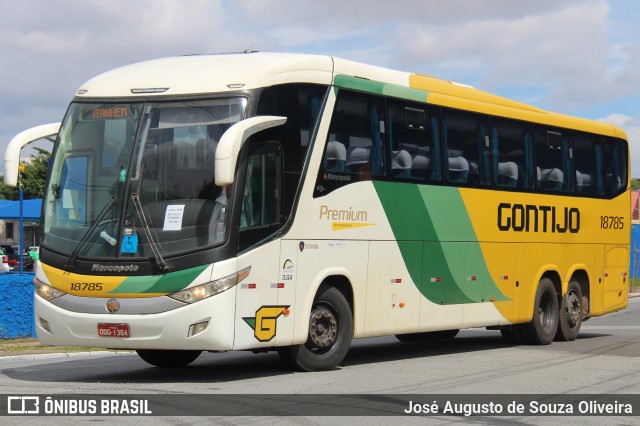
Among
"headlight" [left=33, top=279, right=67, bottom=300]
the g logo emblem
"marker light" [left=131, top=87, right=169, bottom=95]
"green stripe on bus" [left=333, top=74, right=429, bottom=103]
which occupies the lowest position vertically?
the g logo emblem

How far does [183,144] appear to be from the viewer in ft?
41.8

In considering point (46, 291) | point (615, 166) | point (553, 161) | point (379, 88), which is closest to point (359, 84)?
point (379, 88)

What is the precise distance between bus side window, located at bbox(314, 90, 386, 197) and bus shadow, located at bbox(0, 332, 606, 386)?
8.20 ft

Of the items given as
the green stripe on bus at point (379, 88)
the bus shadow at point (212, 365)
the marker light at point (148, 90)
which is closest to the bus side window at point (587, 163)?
the bus shadow at point (212, 365)

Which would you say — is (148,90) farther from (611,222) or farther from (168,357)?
(611,222)

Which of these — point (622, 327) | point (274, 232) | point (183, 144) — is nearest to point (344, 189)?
point (274, 232)

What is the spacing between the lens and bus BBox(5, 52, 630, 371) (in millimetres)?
12484

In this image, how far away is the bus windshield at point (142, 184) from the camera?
41.1ft

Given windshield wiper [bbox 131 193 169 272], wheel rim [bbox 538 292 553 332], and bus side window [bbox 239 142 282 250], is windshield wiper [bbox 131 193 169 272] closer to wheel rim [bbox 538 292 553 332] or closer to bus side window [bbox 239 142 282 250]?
bus side window [bbox 239 142 282 250]

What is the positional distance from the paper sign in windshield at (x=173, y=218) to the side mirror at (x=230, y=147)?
845 millimetres

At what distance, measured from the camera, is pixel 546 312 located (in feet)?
63.8

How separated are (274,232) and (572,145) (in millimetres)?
8760

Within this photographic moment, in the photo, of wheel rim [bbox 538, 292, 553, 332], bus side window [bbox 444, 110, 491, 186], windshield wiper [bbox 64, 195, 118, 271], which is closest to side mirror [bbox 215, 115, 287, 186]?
windshield wiper [bbox 64, 195, 118, 271]

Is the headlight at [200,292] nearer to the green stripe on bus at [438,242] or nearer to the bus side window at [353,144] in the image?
the bus side window at [353,144]
